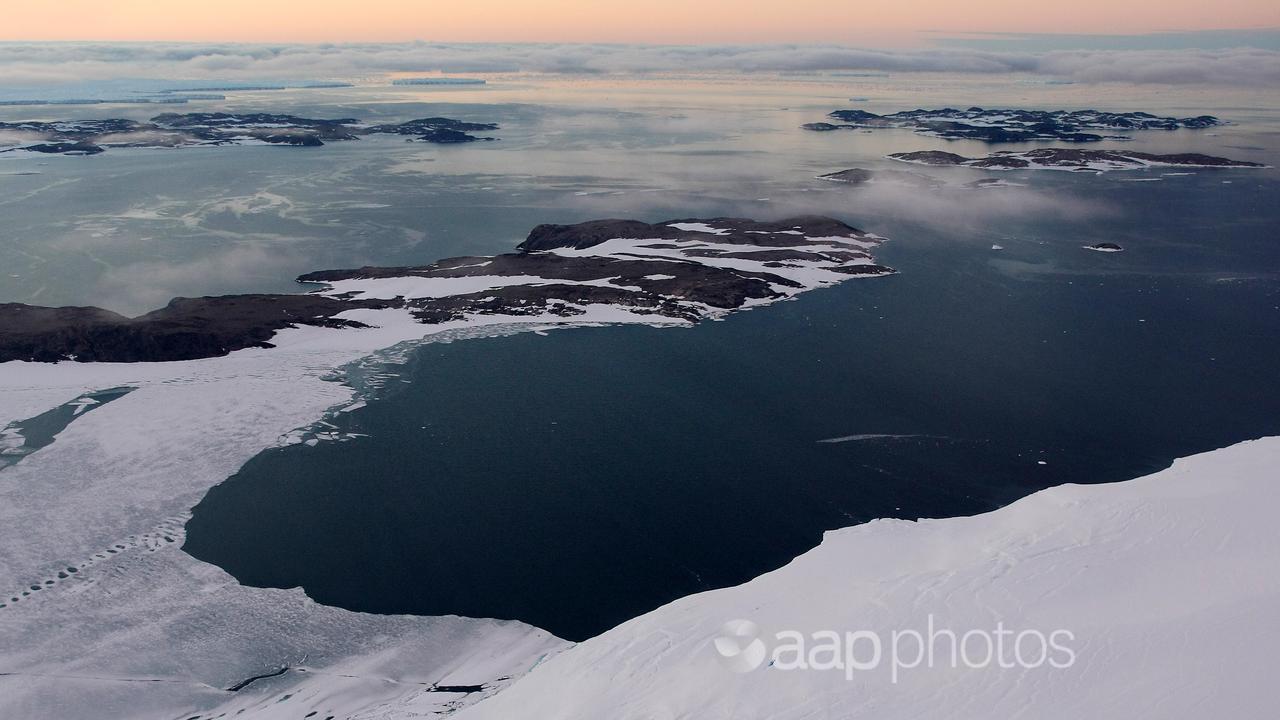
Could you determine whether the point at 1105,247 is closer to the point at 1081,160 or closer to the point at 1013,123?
the point at 1081,160

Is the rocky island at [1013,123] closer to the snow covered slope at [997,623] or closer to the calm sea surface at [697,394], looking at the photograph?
the calm sea surface at [697,394]

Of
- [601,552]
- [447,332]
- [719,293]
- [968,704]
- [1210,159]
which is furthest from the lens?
[1210,159]

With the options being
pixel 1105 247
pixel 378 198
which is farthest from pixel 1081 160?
pixel 378 198

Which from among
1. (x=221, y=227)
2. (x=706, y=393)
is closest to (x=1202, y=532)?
(x=706, y=393)

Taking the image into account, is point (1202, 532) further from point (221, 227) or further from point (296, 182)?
point (296, 182)

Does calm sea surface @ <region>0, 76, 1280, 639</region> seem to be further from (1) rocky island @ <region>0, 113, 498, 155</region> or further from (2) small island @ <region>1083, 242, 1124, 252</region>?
(1) rocky island @ <region>0, 113, 498, 155</region>

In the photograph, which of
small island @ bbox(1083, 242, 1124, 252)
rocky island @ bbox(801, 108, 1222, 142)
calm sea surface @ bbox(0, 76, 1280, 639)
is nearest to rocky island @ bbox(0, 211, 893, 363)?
calm sea surface @ bbox(0, 76, 1280, 639)
